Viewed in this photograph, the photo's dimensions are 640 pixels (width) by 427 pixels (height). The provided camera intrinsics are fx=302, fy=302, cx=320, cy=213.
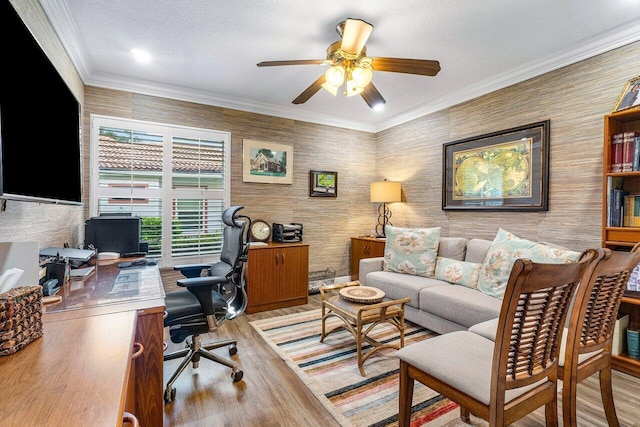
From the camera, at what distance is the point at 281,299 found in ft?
12.0

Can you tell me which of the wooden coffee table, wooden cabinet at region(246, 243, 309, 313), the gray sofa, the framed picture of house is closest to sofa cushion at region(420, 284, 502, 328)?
the gray sofa

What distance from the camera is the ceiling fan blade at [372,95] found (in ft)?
8.20

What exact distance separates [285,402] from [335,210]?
2990 millimetres

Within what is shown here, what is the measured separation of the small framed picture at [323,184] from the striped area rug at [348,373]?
6.03 ft

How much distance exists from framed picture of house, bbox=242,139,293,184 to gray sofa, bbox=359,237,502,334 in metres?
1.61

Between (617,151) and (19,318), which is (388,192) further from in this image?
(19,318)

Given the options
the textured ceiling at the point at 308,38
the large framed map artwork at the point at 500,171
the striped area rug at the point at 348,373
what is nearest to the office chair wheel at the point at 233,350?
the striped area rug at the point at 348,373

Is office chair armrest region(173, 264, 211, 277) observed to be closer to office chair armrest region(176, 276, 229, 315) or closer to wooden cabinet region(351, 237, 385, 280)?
office chair armrest region(176, 276, 229, 315)

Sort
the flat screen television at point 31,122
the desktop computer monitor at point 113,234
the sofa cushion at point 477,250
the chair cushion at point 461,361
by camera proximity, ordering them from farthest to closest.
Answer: the sofa cushion at point 477,250
the desktop computer monitor at point 113,234
the chair cushion at point 461,361
the flat screen television at point 31,122

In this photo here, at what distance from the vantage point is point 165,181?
343cm

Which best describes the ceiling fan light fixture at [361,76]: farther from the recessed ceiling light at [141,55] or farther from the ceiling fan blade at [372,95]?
the recessed ceiling light at [141,55]

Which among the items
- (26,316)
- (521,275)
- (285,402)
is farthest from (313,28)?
(285,402)

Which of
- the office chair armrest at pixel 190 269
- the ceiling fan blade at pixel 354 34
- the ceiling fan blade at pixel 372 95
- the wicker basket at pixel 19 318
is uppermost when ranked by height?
the ceiling fan blade at pixel 354 34

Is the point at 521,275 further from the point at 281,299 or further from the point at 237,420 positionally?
the point at 281,299
